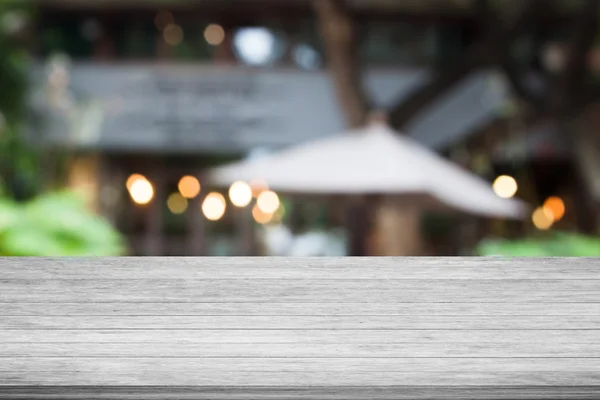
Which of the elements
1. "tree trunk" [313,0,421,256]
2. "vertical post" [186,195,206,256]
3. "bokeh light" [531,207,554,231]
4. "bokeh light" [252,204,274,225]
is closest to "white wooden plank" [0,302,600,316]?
"tree trunk" [313,0,421,256]

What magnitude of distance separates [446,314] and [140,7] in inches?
516

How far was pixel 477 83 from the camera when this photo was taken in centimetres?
1324

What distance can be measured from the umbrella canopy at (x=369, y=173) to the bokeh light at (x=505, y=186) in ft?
17.0

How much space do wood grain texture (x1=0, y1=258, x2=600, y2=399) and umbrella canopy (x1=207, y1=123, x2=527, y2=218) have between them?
5.73m

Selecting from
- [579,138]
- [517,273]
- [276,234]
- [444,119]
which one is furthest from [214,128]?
[517,273]

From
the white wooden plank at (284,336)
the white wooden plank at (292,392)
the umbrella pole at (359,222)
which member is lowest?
the white wooden plank at (292,392)

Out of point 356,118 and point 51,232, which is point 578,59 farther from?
point 51,232

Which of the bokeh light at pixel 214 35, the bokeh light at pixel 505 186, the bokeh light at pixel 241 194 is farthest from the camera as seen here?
the bokeh light at pixel 214 35

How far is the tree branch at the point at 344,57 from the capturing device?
809 centimetres

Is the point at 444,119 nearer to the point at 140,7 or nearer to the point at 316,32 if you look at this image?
the point at 316,32

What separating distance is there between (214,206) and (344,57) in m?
5.48

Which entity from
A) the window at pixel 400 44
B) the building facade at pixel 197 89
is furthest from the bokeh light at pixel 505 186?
the window at pixel 400 44

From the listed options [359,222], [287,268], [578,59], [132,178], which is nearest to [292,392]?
[287,268]

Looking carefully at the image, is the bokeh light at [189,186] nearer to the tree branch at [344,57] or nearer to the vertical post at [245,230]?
the vertical post at [245,230]
